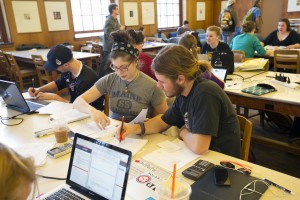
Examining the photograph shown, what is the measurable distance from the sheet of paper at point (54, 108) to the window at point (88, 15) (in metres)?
5.50

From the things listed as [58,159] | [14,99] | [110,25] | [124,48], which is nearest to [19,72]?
[110,25]

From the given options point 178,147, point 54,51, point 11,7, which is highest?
point 11,7

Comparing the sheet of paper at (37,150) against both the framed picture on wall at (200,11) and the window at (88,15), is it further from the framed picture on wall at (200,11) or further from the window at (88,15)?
the framed picture on wall at (200,11)

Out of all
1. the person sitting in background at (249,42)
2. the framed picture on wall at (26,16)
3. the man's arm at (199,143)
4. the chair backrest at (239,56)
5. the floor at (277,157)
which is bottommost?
the floor at (277,157)

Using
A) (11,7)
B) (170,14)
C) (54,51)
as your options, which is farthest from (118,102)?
(170,14)

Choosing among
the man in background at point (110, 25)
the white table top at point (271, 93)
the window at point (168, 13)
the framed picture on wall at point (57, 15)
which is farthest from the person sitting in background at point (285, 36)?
the window at point (168, 13)

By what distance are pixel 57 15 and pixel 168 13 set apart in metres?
4.31

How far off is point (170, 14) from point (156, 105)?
849cm

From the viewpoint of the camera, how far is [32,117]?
200cm

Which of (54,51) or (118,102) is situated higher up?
(54,51)

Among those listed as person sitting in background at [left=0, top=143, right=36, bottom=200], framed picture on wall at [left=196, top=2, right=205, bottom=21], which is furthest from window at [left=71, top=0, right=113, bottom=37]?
person sitting in background at [left=0, top=143, right=36, bottom=200]

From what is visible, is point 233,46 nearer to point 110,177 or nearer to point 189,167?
point 189,167

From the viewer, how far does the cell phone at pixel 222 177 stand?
1074 mm

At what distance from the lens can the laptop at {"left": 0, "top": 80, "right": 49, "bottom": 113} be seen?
204cm
